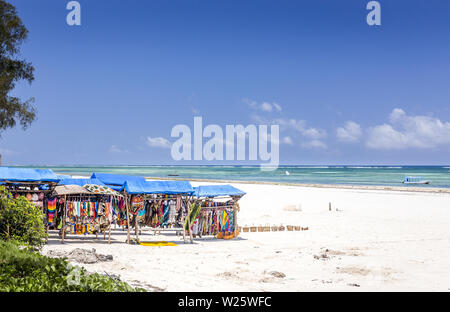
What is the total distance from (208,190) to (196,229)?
57.7 inches

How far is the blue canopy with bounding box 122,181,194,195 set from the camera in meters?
15.3

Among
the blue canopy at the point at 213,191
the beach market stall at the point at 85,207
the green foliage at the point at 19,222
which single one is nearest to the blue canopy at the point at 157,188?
the blue canopy at the point at 213,191

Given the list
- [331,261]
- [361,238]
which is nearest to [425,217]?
[361,238]

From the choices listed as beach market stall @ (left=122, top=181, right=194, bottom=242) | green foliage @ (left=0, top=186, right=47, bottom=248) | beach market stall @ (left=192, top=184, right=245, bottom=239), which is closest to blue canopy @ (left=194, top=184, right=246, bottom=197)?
beach market stall @ (left=192, top=184, right=245, bottom=239)

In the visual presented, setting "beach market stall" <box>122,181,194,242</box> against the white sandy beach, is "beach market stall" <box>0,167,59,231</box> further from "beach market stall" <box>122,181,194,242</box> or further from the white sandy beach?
"beach market stall" <box>122,181,194,242</box>

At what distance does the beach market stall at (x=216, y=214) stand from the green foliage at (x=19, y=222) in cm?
608

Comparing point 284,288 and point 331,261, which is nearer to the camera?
point 284,288

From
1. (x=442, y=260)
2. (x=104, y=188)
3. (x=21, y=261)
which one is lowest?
(x=442, y=260)

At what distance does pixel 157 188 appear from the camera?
15641mm

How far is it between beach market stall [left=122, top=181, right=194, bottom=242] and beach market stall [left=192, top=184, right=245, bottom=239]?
1.65 feet

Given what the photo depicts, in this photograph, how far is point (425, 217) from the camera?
81.6 ft

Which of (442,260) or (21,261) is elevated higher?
(21,261)
